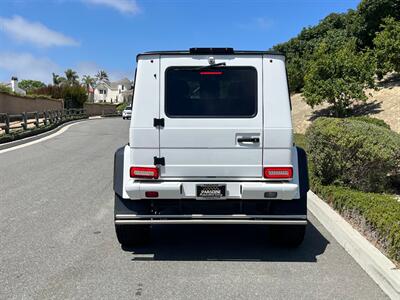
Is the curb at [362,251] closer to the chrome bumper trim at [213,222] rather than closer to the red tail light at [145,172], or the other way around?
the chrome bumper trim at [213,222]

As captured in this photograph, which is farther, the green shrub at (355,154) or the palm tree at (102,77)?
the palm tree at (102,77)

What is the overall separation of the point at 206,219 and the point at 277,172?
36.1 inches

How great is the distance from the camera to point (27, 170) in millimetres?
11641

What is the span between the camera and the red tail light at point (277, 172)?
4.97 meters

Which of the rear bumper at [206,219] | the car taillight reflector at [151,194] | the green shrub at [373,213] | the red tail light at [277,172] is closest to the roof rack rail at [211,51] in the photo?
the red tail light at [277,172]

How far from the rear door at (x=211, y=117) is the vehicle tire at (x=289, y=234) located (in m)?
0.96

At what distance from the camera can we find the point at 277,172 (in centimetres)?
498

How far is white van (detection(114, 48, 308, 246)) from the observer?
495cm

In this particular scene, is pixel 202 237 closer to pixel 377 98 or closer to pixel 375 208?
pixel 375 208

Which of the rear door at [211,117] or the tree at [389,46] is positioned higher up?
the tree at [389,46]

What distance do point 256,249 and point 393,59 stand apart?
1824cm

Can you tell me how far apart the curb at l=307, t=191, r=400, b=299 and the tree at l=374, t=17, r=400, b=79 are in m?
16.0

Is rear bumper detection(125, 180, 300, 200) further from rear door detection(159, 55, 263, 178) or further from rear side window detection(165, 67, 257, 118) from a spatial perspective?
rear side window detection(165, 67, 257, 118)

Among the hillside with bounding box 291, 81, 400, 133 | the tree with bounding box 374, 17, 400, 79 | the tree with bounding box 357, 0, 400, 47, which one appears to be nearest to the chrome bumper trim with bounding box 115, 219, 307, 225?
the hillside with bounding box 291, 81, 400, 133
